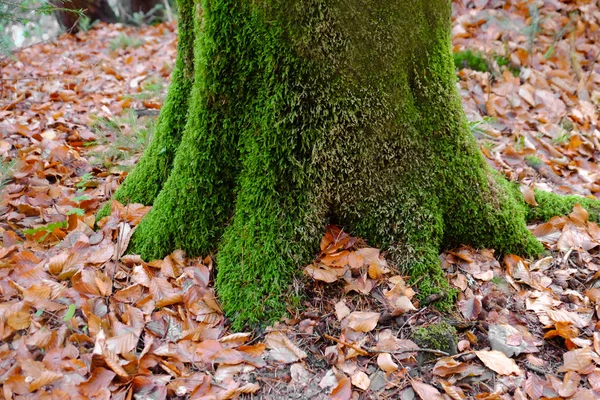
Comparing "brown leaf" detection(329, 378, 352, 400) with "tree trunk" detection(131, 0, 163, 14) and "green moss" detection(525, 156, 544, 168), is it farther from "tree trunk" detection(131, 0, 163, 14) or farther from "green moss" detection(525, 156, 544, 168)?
"tree trunk" detection(131, 0, 163, 14)

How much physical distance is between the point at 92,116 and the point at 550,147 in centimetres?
413

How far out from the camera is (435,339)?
2.12 m

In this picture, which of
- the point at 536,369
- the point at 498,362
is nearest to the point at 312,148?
Result: the point at 498,362

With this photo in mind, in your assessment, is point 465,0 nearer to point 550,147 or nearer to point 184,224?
point 550,147

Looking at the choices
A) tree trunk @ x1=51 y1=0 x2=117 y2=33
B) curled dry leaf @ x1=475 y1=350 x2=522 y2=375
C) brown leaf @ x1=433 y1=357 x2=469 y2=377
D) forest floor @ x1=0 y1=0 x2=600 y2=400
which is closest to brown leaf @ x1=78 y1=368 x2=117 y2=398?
forest floor @ x1=0 y1=0 x2=600 y2=400

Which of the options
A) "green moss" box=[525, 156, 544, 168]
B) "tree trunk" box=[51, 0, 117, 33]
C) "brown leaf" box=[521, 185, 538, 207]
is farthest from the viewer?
"tree trunk" box=[51, 0, 117, 33]

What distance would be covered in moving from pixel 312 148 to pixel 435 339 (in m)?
1.05

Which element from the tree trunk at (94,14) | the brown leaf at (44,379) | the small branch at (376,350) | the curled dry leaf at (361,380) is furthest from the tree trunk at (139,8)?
the curled dry leaf at (361,380)

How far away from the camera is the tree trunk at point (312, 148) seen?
2.12m

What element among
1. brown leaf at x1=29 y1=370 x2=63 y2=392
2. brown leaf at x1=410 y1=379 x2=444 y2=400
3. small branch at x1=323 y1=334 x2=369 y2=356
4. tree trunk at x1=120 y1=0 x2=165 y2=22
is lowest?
brown leaf at x1=410 y1=379 x2=444 y2=400

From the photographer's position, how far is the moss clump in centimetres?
211

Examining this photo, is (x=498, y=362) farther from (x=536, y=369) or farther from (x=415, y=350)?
(x=415, y=350)

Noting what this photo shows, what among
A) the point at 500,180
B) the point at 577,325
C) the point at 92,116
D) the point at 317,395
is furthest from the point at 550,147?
the point at 92,116

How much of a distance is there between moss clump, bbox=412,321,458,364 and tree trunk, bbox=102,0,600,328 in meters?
0.22
